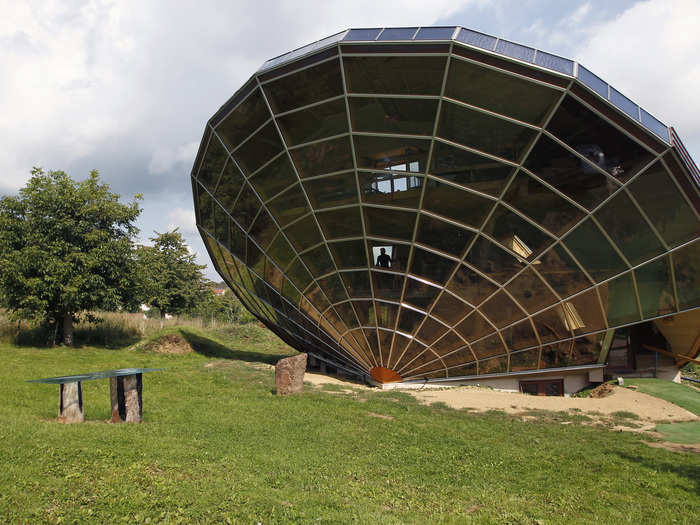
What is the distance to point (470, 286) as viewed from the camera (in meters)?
15.1

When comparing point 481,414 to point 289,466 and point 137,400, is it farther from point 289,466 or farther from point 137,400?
point 137,400

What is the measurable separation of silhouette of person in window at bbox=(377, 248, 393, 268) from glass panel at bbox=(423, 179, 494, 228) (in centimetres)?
232

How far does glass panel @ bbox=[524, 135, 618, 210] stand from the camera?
1203cm

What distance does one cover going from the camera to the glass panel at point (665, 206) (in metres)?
12.0

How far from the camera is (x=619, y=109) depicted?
11.2 meters

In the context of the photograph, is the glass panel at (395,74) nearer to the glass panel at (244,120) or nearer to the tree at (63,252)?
the glass panel at (244,120)

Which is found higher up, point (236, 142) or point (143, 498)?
point (236, 142)

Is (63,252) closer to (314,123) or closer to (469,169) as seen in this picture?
(314,123)

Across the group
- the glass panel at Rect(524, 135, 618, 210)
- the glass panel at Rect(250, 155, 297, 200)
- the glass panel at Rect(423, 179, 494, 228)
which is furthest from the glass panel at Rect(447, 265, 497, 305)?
the glass panel at Rect(250, 155, 297, 200)

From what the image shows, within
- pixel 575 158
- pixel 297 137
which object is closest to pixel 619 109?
pixel 575 158

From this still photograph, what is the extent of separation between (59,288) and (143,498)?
21.1 meters

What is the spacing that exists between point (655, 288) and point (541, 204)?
15.8 ft

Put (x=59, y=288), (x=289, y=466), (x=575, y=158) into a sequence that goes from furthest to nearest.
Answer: (x=59, y=288), (x=575, y=158), (x=289, y=466)

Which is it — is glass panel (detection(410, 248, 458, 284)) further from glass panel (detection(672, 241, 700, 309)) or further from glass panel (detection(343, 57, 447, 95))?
glass panel (detection(672, 241, 700, 309))
